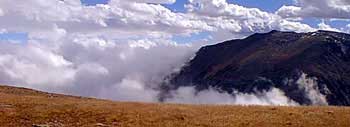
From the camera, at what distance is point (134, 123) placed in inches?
1617

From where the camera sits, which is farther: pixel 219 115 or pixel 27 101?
pixel 27 101

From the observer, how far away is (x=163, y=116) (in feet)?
145

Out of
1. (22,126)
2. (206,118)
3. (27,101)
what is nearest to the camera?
(22,126)

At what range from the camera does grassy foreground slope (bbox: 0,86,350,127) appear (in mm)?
41156

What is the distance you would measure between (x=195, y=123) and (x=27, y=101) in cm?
1922

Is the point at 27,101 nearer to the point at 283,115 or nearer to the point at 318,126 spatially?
the point at 283,115

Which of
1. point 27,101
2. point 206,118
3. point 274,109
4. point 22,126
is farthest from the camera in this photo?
point 27,101

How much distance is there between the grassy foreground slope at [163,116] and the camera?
135 ft

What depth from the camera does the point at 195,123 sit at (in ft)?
135

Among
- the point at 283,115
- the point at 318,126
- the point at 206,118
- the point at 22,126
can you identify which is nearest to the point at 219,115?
the point at 206,118

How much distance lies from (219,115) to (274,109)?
6067 millimetres

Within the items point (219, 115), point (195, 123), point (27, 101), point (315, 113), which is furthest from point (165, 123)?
point (27, 101)

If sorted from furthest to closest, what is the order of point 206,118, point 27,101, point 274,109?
point 27,101
point 274,109
point 206,118

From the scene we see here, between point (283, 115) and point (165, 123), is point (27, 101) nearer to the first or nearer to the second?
point (165, 123)
